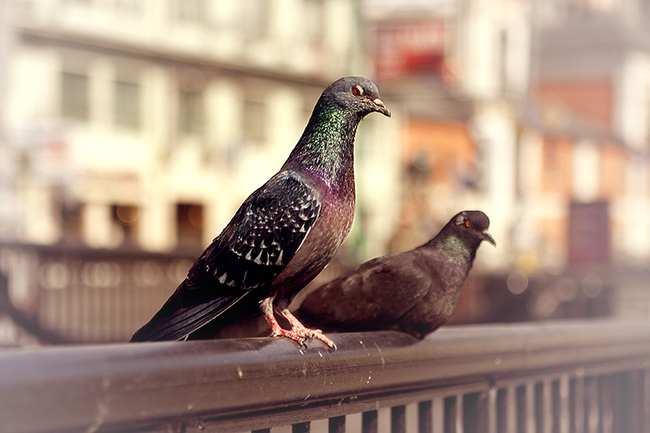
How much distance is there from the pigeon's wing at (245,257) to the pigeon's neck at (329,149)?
0.18ft

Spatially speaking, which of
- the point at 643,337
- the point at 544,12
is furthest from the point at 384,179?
the point at 643,337

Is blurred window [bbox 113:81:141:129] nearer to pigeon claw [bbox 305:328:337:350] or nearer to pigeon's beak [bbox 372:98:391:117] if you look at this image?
pigeon's beak [bbox 372:98:391:117]

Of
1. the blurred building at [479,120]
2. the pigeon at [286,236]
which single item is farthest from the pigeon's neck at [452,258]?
the blurred building at [479,120]

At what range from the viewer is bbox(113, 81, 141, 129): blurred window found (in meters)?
27.5

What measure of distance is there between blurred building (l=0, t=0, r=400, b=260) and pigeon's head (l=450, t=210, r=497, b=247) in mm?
20341

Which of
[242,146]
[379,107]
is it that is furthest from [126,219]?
[379,107]

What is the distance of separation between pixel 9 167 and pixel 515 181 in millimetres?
30886

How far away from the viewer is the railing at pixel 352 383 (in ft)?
5.35

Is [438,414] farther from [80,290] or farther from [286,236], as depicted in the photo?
[80,290]

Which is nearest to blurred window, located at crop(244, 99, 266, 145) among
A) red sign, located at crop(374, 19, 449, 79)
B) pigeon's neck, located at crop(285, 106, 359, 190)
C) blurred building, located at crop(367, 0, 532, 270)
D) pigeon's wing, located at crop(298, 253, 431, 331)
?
blurred building, located at crop(367, 0, 532, 270)

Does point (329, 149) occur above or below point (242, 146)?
below

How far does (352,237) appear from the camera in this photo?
98.6ft

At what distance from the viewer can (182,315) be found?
2264mm

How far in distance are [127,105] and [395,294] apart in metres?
25.9
